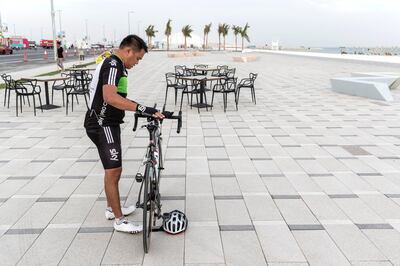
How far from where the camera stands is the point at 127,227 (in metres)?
3.60

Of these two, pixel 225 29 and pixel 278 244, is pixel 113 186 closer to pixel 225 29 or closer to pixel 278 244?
pixel 278 244

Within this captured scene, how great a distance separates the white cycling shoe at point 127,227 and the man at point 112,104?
249 millimetres

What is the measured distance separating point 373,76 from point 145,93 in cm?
884

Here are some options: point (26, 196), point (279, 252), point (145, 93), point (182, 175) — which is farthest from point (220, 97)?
point (279, 252)

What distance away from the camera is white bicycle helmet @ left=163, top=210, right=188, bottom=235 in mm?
3622

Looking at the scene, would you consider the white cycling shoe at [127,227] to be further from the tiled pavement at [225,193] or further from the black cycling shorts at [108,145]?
the black cycling shorts at [108,145]

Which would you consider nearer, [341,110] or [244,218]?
[244,218]

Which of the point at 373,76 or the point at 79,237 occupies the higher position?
the point at 373,76

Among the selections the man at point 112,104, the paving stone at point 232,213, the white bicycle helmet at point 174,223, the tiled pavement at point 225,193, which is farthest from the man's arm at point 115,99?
the paving stone at point 232,213

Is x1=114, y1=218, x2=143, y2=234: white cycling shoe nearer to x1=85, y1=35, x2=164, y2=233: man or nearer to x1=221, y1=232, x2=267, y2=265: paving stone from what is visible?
x1=85, y1=35, x2=164, y2=233: man

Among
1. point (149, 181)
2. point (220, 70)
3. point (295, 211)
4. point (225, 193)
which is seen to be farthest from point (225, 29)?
point (149, 181)

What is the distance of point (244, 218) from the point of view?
13.0 feet

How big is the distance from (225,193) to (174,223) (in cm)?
114

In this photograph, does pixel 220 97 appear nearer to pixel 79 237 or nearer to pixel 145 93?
pixel 145 93
